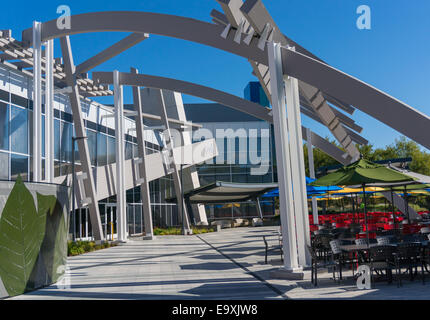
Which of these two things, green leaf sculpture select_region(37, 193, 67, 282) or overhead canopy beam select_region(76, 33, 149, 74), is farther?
overhead canopy beam select_region(76, 33, 149, 74)

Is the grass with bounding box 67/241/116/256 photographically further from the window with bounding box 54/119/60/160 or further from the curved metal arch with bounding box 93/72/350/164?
the curved metal arch with bounding box 93/72/350/164

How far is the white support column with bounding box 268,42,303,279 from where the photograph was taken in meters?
9.80

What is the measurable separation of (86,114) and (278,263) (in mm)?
18320

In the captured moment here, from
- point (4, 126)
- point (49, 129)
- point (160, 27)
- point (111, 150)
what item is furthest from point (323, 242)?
point (111, 150)

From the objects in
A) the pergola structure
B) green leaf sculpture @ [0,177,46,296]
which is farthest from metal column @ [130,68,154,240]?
green leaf sculpture @ [0,177,46,296]

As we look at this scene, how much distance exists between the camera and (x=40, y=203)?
31.4ft

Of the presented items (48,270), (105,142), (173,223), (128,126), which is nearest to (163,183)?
(173,223)

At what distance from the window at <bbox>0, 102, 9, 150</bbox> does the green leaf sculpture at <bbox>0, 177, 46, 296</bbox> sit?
35.5 ft

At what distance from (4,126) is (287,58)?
1416 cm

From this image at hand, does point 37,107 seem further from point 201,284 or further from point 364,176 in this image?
point 364,176

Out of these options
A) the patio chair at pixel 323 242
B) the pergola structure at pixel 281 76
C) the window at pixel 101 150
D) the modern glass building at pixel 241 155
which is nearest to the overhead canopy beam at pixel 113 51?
the pergola structure at pixel 281 76

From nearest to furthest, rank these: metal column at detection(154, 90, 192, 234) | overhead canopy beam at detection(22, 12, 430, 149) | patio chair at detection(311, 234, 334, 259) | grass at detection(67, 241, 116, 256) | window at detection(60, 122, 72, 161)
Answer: overhead canopy beam at detection(22, 12, 430, 149), patio chair at detection(311, 234, 334, 259), grass at detection(67, 241, 116, 256), window at detection(60, 122, 72, 161), metal column at detection(154, 90, 192, 234)

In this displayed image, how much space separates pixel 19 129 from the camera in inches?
789

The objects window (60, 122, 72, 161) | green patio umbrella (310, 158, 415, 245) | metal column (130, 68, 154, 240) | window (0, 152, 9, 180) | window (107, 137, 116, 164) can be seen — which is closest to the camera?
green patio umbrella (310, 158, 415, 245)
